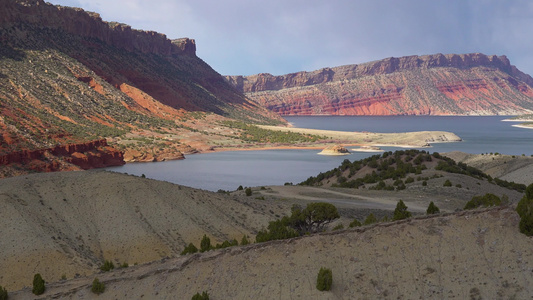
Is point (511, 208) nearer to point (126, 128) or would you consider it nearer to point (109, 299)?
point (109, 299)

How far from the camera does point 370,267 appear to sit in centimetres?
1833

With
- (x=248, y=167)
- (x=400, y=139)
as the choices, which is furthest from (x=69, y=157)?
(x=400, y=139)

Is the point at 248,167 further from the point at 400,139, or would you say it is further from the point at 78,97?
the point at 400,139

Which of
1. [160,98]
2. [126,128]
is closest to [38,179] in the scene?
[126,128]

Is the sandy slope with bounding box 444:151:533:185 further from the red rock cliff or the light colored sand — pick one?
the red rock cliff

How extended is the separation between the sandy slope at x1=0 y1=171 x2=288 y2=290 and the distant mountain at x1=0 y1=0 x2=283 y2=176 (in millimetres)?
35771

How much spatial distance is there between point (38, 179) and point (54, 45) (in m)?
109

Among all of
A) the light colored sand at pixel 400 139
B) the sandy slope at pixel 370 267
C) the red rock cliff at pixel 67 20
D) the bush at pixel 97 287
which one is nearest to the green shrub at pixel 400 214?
the sandy slope at pixel 370 267

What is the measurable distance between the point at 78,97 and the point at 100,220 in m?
94.1

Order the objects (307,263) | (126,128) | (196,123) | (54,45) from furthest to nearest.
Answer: (196,123)
(54,45)
(126,128)
(307,263)

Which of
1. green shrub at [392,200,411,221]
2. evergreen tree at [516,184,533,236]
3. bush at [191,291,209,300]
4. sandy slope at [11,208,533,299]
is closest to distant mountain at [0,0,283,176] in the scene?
sandy slope at [11,208,533,299]

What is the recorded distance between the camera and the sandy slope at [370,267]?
1686 cm

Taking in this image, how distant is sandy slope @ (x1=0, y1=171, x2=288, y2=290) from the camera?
93.0ft

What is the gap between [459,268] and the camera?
57.3 ft
